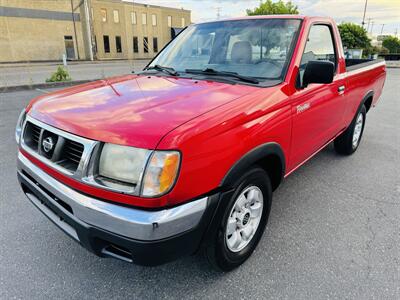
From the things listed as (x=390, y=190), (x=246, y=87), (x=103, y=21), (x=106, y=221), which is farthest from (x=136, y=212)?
(x=103, y=21)

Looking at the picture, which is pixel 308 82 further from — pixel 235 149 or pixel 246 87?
pixel 235 149

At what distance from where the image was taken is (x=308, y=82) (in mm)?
2631

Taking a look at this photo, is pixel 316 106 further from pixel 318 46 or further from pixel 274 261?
pixel 274 261

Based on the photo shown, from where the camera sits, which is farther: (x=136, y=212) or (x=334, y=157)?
(x=334, y=157)

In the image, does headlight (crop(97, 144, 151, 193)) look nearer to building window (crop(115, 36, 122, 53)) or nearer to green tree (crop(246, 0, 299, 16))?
green tree (crop(246, 0, 299, 16))

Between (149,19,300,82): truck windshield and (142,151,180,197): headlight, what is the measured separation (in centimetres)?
132

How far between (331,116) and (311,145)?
0.53 m

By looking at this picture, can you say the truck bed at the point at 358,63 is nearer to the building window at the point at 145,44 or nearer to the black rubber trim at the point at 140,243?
the black rubber trim at the point at 140,243

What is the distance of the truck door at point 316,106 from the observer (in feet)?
8.82

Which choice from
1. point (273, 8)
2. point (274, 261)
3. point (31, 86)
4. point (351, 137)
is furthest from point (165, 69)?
point (273, 8)

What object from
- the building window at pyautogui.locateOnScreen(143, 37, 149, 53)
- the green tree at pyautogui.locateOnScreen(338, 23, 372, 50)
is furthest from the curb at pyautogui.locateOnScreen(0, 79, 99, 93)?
the building window at pyautogui.locateOnScreen(143, 37, 149, 53)

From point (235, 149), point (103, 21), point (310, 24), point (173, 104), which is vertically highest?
point (103, 21)

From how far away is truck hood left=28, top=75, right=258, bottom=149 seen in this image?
1.69 m

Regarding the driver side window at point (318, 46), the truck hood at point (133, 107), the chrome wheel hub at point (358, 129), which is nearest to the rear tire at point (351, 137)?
the chrome wheel hub at point (358, 129)
